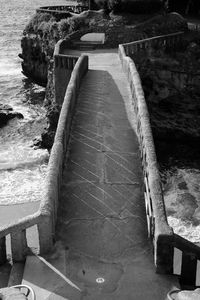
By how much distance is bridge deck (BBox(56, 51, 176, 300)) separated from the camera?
359 inches

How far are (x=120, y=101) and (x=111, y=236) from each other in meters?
9.25

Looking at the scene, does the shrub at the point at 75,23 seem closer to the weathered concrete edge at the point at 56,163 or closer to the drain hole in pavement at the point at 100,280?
the weathered concrete edge at the point at 56,163

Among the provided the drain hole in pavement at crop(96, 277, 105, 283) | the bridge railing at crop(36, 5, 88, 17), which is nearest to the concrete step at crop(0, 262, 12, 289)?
the drain hole in pavement at crop(96, 277, 105, 283)

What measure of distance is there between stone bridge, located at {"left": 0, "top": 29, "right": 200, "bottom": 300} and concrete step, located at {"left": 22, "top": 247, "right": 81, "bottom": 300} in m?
0.02

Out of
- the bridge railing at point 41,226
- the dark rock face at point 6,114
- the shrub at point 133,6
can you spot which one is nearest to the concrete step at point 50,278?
the bridge railing at point 41,226

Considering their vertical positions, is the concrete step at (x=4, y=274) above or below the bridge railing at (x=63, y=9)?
below

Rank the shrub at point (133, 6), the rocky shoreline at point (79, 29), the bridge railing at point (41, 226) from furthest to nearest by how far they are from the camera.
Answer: the shrub at point (133, 6)
the rocky shoreline at point (79, 29)
the bridge railing at point (41, 226)

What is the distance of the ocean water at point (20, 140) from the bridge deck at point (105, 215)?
4.66 ft

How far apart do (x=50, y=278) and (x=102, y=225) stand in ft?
6.81

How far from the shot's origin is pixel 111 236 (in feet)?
34.2

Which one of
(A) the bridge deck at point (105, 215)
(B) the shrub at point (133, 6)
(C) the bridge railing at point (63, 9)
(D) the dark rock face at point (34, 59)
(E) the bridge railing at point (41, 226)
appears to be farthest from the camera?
(C) the bridge railing at point (63, 9)

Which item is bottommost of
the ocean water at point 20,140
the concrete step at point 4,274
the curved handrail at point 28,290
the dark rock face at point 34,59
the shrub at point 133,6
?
the ocean water at point 20,140

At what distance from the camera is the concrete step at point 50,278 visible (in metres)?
8.73

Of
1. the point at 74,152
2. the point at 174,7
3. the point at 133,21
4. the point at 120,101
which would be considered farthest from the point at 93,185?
the point at 174,7
